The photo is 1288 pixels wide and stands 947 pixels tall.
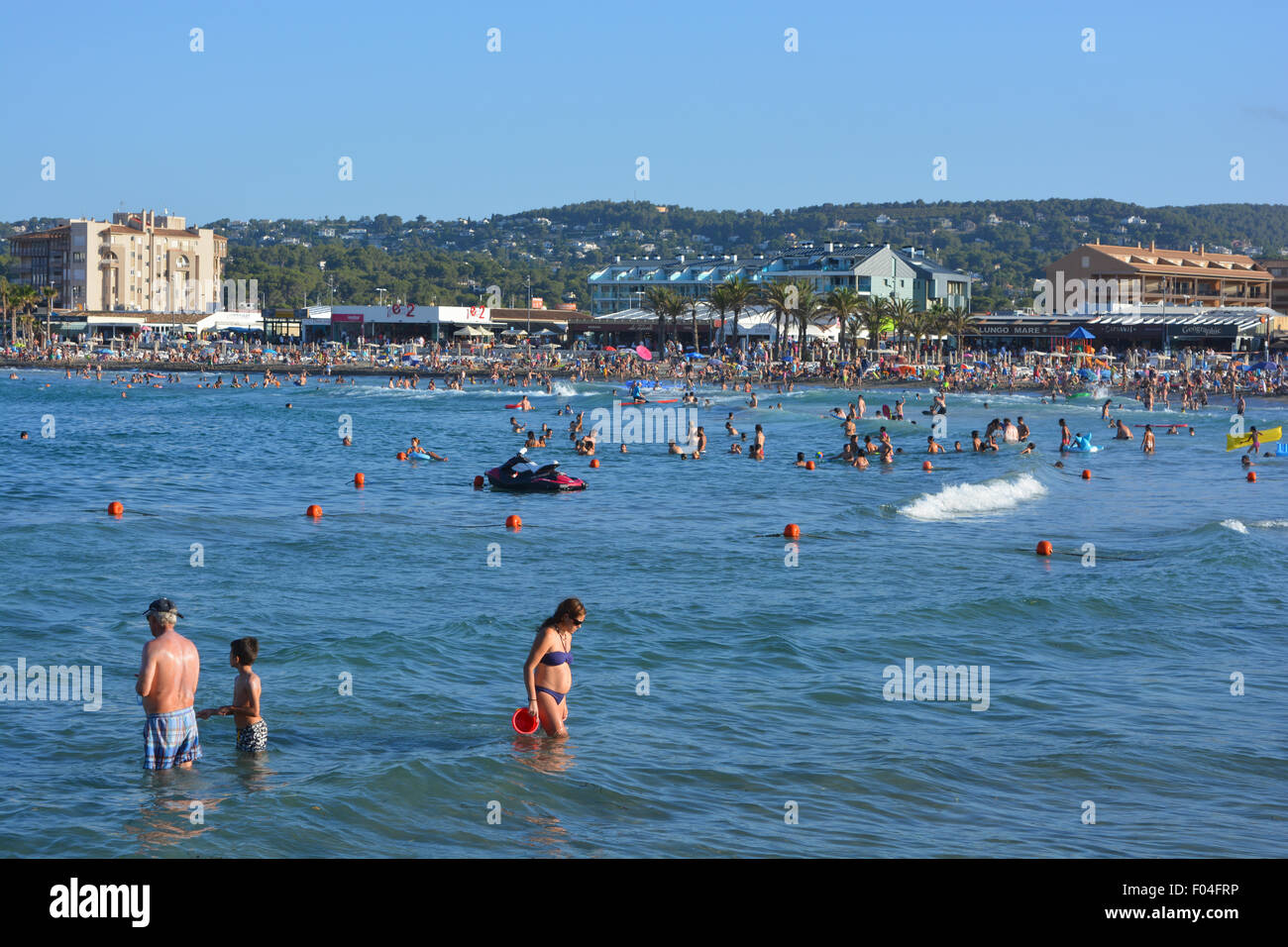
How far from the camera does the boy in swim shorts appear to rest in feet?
30.1

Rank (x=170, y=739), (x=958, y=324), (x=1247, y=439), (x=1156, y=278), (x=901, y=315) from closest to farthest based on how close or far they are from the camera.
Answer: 1. (x=170, y=739)
2. (x=1247, y=439)
3. (x=958, y=324)
4. (x=901, y=315)
5. (x=1156, y=278)

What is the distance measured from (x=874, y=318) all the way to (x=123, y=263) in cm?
9223

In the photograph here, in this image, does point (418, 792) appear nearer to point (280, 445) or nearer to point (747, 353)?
point (280, 445)

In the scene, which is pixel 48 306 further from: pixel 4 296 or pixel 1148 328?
pixel 1148 328

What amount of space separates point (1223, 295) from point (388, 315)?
238ft

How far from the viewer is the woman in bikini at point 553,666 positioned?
31.2 ft

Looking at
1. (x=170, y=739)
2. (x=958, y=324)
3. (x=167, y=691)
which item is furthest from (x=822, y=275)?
(x=167, y=691)

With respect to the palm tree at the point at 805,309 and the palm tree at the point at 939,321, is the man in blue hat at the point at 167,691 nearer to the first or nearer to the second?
the palm tree at the point at 805,309

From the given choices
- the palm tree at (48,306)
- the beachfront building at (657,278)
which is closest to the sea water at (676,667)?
the beachfront building at (657,278)

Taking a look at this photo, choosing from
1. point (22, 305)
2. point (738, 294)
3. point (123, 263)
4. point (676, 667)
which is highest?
point (123, 263)

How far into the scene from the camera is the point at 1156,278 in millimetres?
99500

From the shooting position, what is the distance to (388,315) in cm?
11281

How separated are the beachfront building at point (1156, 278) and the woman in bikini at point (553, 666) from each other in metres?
91.8
